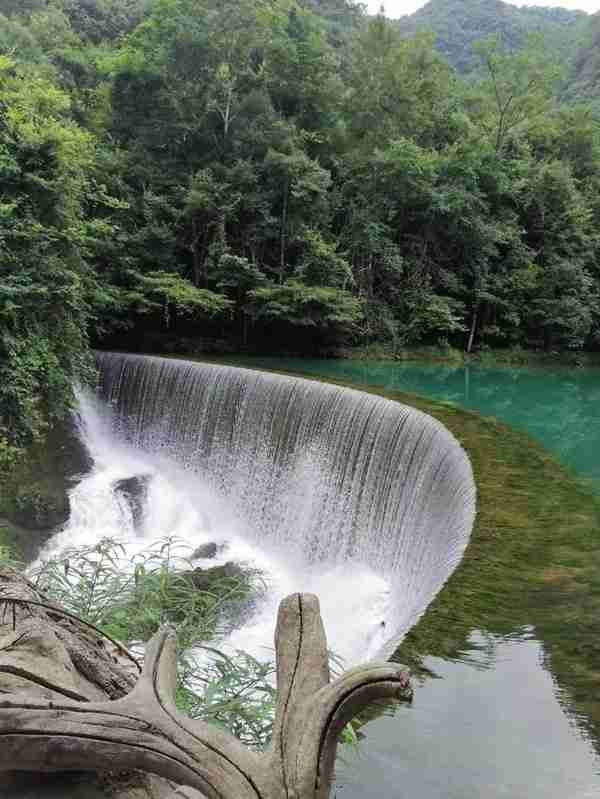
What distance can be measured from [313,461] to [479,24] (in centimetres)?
4895

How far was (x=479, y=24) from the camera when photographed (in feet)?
154

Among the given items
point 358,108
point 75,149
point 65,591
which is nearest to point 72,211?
point 75,149

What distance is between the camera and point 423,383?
Answer: 13.3m

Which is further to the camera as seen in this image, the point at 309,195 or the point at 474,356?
the point at 474,356

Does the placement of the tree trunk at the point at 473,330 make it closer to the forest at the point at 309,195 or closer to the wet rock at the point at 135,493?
the forest at the point at 309,195

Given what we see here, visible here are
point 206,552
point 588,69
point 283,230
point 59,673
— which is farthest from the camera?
point 588,69

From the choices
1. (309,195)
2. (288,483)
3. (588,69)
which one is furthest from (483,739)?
(588,69)

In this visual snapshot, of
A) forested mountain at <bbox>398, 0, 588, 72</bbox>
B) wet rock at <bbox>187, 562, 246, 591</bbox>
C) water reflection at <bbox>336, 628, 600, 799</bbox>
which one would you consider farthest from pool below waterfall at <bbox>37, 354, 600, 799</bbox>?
forested mountain at <bbox>398, 0, 588, 72</bbox>

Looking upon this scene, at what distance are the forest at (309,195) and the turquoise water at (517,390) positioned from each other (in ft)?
5.40

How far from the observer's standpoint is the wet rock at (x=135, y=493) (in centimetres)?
909

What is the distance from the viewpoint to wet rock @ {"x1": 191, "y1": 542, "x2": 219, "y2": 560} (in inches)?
313

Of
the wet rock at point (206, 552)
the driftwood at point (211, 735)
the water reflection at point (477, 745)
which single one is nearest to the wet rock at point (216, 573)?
the wet rock at point (206, 552)

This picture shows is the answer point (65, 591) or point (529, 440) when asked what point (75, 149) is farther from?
point (65, 591)

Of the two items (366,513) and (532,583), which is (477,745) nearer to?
(532,583)
